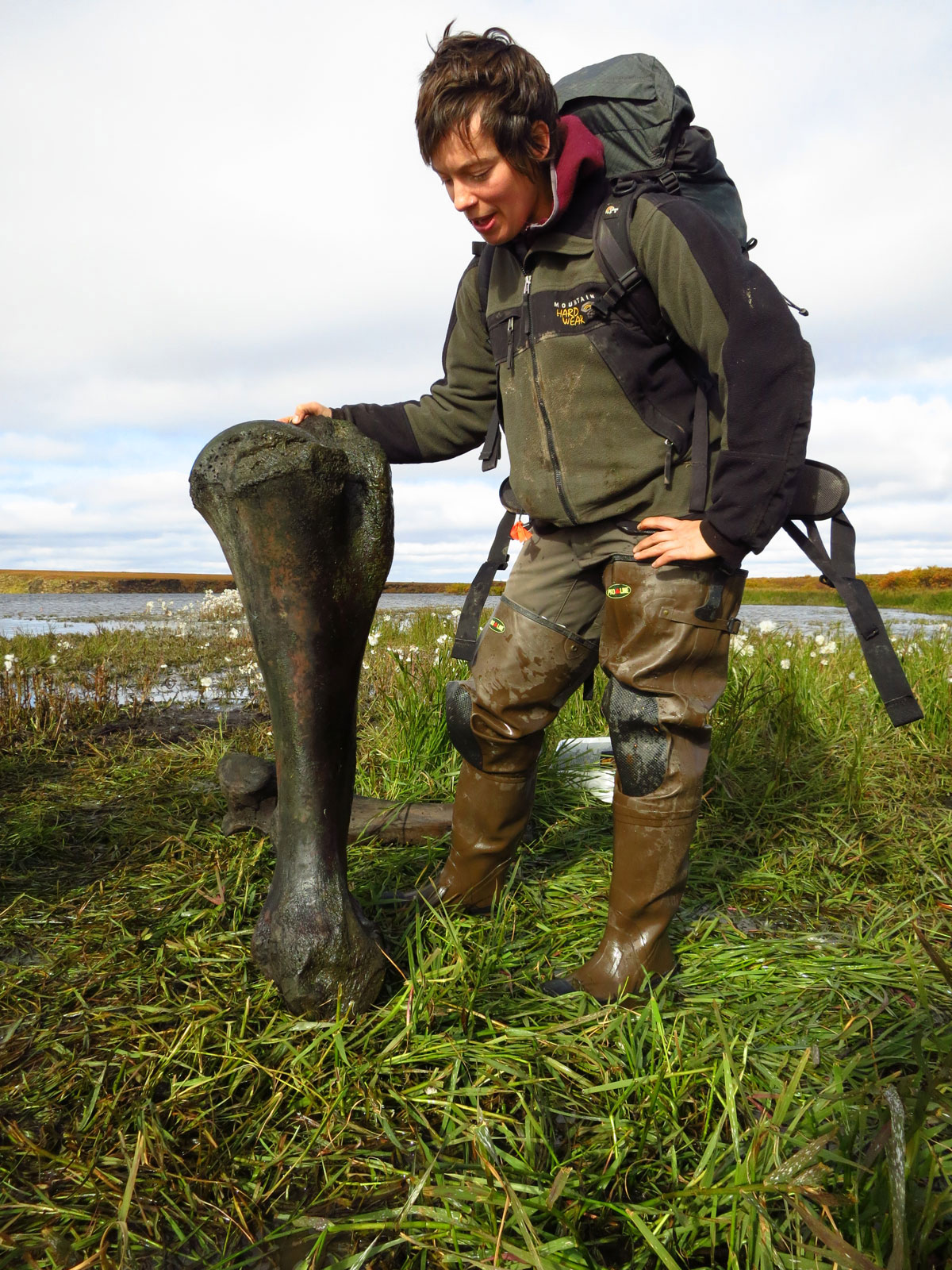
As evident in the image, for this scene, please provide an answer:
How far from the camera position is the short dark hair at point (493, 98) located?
91.7 inches

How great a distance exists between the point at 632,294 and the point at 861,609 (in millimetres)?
1198

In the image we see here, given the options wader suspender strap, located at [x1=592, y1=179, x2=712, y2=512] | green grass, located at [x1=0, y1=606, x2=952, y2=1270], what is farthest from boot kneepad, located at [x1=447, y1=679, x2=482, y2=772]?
wader suspender strap, located at [x1=592, y1=179, x2=712, y2=512]

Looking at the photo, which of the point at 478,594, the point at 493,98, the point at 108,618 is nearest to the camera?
the point at 493,98

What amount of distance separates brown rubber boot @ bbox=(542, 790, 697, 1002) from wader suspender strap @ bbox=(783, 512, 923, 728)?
2.26 feet

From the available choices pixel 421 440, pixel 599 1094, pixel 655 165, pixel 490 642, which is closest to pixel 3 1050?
pixel 599 1094

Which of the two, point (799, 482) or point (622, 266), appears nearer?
point (622, 266)

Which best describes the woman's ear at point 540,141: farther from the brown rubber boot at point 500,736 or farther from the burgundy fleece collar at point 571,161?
the brown rubber boot at point 500,736

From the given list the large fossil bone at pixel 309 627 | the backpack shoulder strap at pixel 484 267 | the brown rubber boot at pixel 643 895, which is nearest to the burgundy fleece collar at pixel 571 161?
the backpack shoulder strap at pixel 484 267

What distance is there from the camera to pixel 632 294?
244 centimetres

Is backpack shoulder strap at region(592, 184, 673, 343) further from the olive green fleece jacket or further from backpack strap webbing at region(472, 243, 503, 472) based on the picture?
backpack strap webbing at region(472, 243, 503, 472)

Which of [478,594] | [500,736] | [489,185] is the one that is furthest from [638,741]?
[489,185]

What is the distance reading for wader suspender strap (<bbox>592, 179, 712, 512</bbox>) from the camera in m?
2.41

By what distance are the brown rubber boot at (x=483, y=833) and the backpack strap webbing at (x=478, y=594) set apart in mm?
563

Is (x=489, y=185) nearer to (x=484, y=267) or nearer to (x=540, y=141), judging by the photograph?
(x=540, y=141)
